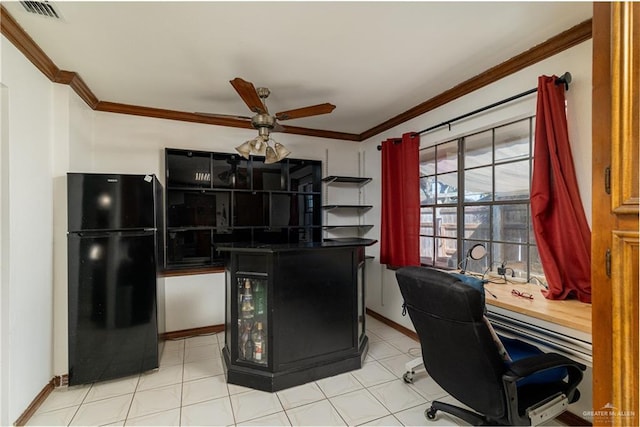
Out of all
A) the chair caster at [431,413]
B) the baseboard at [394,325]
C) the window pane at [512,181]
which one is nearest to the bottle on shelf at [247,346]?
the chair caster at [431,413]

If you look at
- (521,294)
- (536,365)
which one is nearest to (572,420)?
(521,294)

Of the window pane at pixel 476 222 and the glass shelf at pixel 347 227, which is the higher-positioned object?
the window pane at pixel 476 222

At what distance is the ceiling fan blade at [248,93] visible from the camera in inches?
73.5

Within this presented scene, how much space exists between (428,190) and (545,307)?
1.82 metres

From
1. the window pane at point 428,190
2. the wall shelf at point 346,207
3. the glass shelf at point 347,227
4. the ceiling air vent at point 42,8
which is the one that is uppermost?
the ceiling air vent at point 42,8

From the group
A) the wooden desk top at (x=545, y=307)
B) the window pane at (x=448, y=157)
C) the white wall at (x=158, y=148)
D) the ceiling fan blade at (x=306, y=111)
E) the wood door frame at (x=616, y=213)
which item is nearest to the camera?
the wood door frame at (x=616, y=213)

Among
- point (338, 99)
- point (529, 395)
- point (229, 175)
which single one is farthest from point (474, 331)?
point (229, 175)

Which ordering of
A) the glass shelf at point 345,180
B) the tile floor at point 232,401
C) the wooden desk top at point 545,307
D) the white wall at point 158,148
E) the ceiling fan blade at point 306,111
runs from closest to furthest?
1. the wooden desk top at point 545,307
2. the tile floor at point 232,401
3. the ceiling fan blade at point 306,111
4. the white wall at point 158,148
5. the glass shelf at point 345,180

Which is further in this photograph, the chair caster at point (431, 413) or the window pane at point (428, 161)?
the window pane at point (428, 161)

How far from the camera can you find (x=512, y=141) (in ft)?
7.97

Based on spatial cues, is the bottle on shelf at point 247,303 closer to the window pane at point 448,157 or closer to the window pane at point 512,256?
the window pane at point 512,256

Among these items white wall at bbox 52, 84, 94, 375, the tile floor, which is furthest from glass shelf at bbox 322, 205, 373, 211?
white wall at bbox 52, 84, 94, 375

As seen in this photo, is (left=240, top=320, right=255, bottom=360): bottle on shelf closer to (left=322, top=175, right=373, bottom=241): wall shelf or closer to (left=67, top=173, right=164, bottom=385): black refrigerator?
(left=67, top=173, right=164, bottom=385): black refrigerator

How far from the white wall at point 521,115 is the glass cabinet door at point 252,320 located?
5.97ft
